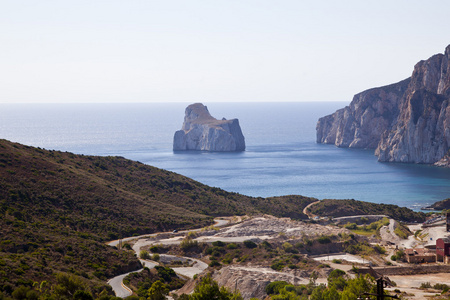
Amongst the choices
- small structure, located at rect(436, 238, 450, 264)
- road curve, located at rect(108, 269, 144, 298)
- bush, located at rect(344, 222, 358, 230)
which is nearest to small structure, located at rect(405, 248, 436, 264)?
small structure, located at rect(436, 238, 450, 264)

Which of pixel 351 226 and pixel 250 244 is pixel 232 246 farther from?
pixel 351 226

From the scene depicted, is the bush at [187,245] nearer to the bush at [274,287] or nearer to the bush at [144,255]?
the bush at [144,255]

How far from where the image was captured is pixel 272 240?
56750 mm

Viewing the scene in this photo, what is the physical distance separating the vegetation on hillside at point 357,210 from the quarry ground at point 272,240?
6.34 metres

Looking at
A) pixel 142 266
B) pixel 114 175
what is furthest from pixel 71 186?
pixel 142 266

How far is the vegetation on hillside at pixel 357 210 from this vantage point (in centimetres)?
8362

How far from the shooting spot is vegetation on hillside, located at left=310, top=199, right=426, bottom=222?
83.6 m

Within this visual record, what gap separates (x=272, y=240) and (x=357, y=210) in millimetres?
31715

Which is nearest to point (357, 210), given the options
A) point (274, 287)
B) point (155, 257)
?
point (155, 257)

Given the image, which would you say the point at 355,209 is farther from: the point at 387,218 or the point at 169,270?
the point at 169,270

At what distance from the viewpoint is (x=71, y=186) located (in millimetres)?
62625

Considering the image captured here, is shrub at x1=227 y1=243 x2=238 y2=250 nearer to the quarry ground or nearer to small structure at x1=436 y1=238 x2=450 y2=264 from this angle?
the quarry ground

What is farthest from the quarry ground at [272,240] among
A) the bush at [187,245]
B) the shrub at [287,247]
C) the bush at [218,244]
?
the shrub at [287,247]

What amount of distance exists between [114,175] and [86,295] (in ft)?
172
